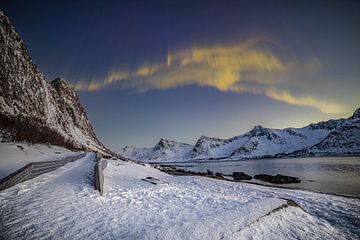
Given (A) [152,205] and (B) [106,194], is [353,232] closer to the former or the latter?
(A) [152,205]

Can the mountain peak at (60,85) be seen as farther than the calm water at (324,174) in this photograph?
Yes

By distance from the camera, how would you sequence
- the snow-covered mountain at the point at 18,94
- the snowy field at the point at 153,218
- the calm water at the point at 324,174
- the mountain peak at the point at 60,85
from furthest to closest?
the mountain peak at the point at 60,85 < the snow-covered mountain at the point at 18,94 < the calm water at the point at 324,174 < the snowy field at the point at 153,218

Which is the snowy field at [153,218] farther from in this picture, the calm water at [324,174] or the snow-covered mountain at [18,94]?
the snow-covered mountain at [18,94]

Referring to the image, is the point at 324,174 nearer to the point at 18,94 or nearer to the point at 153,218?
the point at 153,218

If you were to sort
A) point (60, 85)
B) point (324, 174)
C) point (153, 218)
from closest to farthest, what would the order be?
point (153, 218) < point (324, 174) < point (60, 85)

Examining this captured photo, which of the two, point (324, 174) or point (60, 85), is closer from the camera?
point (324, 174)

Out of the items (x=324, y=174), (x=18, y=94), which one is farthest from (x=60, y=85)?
(x=324, y=174)

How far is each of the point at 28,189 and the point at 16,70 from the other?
1344 inches

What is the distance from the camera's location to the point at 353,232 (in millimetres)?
5750

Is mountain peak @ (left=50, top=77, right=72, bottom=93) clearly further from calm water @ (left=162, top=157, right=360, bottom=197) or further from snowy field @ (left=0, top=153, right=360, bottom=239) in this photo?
snowy field @ (left=0, top=153, right=360, bottom=239)

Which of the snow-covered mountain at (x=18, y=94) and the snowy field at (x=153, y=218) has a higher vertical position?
the snow-covered mountain at (x=18, y=94)

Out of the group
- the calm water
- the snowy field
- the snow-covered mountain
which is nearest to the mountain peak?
the snow-covered mountain

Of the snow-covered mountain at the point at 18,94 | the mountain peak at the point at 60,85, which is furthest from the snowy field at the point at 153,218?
the mountain peak at the point at 60,85

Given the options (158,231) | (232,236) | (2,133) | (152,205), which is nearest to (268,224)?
(232,236)
